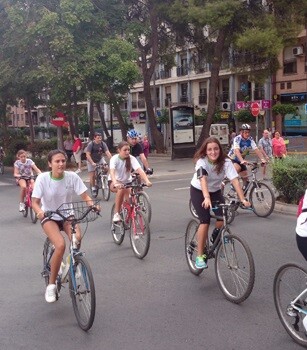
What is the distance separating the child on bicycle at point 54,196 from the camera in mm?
5320

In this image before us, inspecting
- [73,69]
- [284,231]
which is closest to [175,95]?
[73,69]

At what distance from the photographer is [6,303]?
586 centimetres

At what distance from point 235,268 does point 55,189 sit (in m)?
2.02

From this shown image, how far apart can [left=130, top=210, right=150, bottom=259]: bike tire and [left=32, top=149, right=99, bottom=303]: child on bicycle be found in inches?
83.8

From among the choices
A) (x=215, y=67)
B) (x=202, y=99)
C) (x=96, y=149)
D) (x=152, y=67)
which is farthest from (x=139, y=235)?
(x=202, y=99)

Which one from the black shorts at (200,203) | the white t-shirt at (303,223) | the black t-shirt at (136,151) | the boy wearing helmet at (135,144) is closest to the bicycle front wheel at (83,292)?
the black shorts at (200,203)

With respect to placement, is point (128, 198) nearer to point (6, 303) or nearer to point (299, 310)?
point (6, 303)

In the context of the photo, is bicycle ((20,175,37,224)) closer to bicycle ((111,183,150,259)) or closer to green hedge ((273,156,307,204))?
bicycle ((111,183,150,259))

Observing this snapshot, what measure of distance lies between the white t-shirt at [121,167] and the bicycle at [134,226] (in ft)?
1.35

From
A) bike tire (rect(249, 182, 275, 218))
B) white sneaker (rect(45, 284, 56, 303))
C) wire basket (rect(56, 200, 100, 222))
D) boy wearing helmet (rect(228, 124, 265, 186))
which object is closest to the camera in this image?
wire basket (rect(56, 200, 100, 222))

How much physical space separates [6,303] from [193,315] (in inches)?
83.4

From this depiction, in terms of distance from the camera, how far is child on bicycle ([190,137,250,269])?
602cm

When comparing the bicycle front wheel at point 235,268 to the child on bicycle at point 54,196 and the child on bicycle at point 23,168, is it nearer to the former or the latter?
the child on bicycle at point 54,196

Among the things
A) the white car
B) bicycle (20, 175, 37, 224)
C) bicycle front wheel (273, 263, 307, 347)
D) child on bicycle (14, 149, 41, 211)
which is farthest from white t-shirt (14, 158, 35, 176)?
the white car
